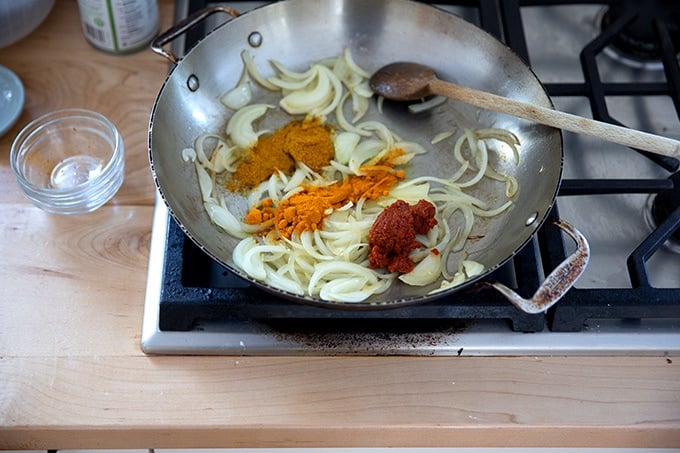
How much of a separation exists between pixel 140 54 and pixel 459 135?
499 millimetres

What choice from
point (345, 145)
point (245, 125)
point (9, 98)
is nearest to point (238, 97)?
point (245, 125)

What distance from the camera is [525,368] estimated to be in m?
0.88

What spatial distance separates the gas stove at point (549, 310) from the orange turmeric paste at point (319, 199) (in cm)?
9

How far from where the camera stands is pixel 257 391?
85cm

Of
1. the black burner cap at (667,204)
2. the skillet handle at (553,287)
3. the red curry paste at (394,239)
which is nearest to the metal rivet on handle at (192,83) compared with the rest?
the red curry paste at (394,239)

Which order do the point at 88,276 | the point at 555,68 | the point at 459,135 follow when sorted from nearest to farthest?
the point at 88,276
the point at 459,135
the point at 555,68

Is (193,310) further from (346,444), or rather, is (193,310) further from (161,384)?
(346,444)

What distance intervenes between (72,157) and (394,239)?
1.57ft

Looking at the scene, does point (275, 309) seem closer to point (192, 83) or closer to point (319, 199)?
point (319, 199)

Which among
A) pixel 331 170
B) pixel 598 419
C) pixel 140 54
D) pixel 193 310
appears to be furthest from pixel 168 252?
pixel 598 419

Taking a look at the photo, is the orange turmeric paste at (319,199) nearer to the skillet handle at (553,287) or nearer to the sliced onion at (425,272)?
the sliced onion at (425,272)

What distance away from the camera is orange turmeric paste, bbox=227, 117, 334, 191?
3.27 feet

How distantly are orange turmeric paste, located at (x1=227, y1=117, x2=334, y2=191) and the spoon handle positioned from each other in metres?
0.21

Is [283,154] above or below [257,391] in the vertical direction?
above
